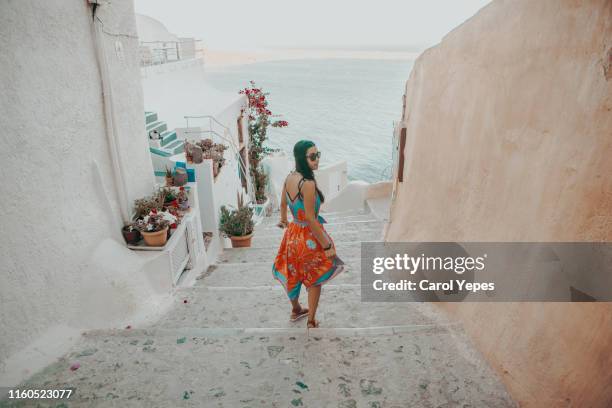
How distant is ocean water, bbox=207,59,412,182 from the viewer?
145 feet

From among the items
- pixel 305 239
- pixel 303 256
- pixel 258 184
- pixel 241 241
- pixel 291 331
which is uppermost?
pixel 305 239

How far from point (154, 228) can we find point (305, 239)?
86.8 inches

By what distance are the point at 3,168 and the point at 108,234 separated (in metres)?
1.58

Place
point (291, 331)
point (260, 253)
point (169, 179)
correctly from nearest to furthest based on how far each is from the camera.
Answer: point (291, 331), point (169, 179), point (260, 253)

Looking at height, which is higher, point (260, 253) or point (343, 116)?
point (260, 253)

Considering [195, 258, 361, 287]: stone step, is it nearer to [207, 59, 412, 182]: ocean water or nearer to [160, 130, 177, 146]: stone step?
[160, 130, 177, 146]: stone step

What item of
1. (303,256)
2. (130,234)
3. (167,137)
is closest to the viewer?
(303,256)

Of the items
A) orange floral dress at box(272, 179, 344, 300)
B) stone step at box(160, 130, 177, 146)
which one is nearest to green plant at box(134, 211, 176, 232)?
orange floral dress at box(272, 179, 344, 300)

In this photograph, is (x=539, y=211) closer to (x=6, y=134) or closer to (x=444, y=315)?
(x=444, y=315)

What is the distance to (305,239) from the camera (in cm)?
349

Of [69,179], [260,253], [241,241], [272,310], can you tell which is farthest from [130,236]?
[241,241]

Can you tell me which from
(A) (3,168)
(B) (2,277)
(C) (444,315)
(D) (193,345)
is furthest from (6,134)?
(C) (444,315)

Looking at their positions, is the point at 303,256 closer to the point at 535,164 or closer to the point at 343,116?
the point at 535,164

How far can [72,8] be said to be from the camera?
399 centimetres
